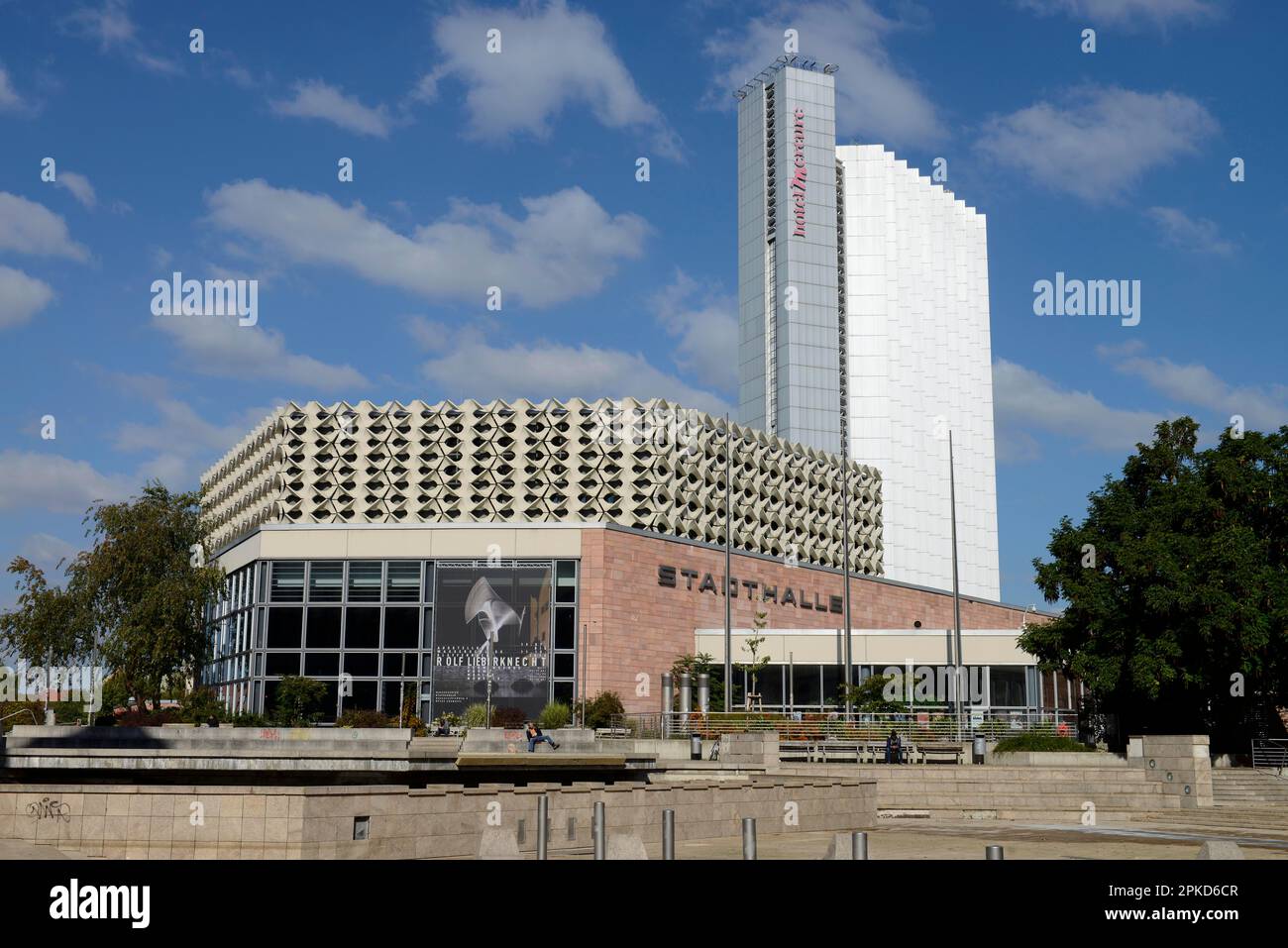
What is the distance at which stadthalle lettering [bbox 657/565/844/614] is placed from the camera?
6994 cm

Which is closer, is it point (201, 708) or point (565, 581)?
point (201, 708)

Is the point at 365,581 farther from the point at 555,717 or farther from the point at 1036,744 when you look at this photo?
the point at 1036,744

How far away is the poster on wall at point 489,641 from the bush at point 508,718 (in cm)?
246

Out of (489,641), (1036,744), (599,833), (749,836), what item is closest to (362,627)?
(489,641)

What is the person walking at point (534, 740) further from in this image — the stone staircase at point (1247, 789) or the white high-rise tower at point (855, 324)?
the white high-rise tower at point (855, 324)

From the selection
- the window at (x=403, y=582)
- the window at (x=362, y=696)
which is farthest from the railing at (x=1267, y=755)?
the window at (x=362, y=696)

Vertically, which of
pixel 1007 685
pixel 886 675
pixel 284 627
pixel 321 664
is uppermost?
pixel 284 627

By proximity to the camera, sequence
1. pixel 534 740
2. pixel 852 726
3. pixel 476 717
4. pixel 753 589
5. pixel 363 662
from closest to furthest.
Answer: pixel 534 740 < pixel 852 726 < pixel 476 717 < pixel 363 662 < pixel 753 589

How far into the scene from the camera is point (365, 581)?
64.4 metres

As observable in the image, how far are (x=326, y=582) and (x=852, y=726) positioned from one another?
32.1m

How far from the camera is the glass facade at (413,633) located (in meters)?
61.9
